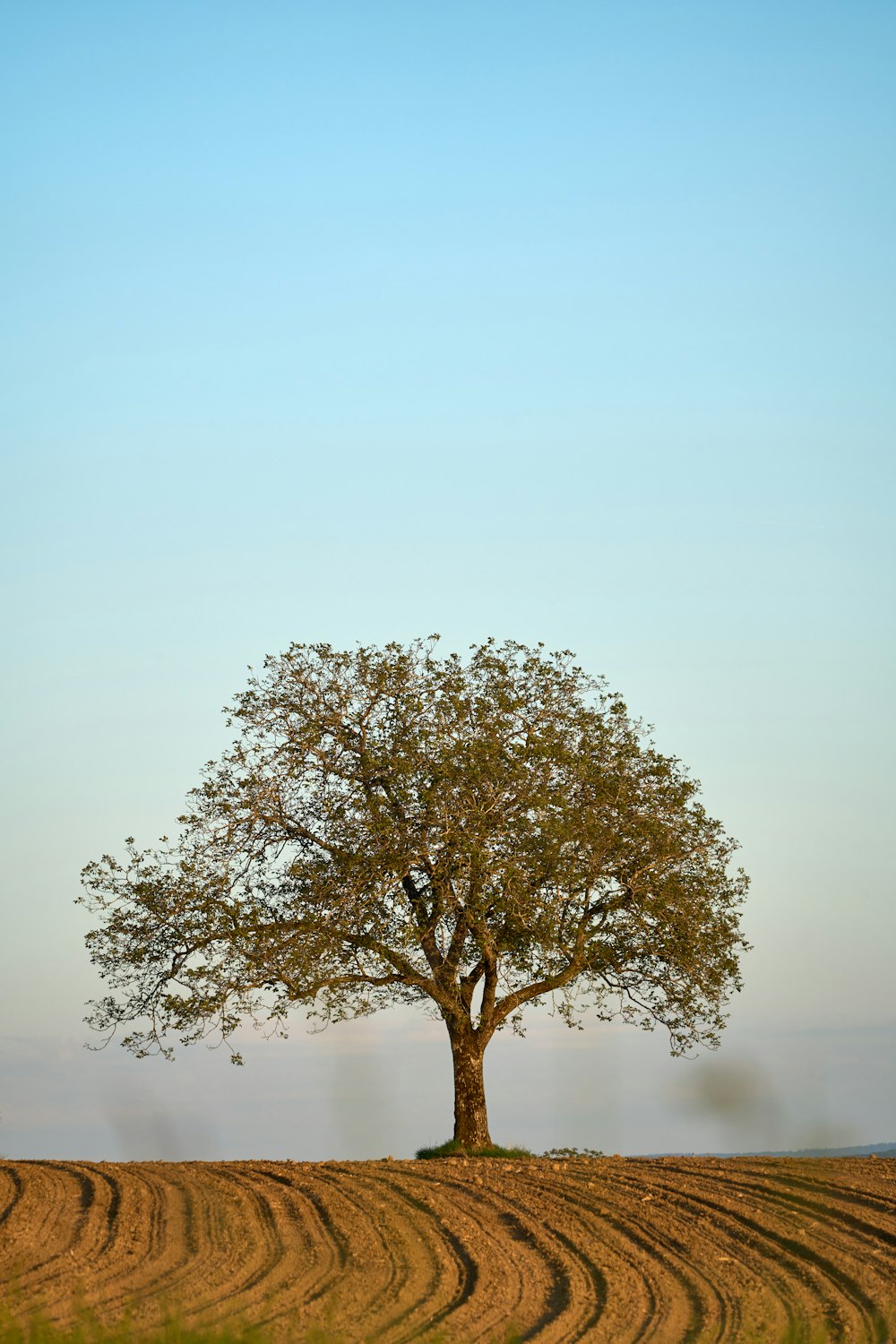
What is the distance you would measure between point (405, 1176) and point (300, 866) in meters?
8.23

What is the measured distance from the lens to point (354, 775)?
25516 mm

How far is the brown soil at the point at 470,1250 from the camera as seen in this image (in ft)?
34.6

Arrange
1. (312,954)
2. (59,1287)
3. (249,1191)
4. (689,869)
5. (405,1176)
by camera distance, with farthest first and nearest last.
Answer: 1. (689,869)
2. (312,954)
3. (405,1176)
4. (249,1191)
5. (59,1287)

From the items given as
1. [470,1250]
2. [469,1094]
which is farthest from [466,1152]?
[470,1250]

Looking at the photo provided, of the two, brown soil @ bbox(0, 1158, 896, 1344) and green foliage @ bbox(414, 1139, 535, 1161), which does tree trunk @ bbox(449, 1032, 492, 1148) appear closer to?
green foliage @ bbox(414, 1139, 535, 1161)

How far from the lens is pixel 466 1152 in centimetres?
2377

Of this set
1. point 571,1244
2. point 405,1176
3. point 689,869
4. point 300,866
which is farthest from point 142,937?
point 571,1244

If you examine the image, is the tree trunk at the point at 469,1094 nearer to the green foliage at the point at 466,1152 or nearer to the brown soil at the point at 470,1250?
the green foliage at the point at 466,1152

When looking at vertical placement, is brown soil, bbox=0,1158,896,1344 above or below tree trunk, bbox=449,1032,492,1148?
below

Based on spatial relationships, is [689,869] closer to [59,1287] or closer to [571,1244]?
[571,1244]

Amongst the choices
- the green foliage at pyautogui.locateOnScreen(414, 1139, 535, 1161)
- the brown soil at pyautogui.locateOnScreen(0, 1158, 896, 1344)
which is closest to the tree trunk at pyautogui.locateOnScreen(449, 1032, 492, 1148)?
the green foliage at pyautogui.locateOnScreen(414, 1139, 535, 1161)

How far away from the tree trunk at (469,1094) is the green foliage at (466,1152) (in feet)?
0.45

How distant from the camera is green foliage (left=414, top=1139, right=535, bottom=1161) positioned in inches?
921

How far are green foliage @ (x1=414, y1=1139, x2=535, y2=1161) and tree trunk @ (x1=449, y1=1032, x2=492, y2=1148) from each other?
5.4 inches
